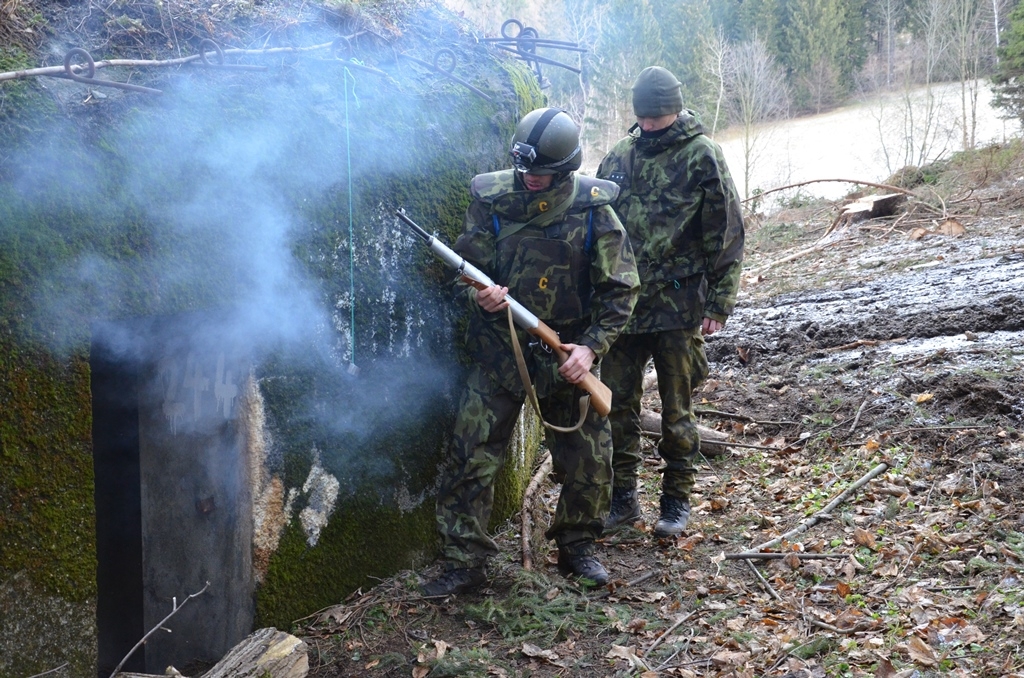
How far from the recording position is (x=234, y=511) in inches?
159

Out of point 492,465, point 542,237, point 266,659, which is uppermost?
point 542,237

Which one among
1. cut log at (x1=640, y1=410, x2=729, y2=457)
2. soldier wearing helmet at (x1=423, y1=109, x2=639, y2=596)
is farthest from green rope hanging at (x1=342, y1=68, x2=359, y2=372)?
cut log at (x1=640, y1=410, x2=729, y2=457)

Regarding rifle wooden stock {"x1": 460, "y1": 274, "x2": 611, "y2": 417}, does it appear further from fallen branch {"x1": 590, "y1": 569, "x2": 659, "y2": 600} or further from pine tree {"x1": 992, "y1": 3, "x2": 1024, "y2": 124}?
pine tree {"x1": 992, "y1": 3, "x2": 1024, "y2": 124}

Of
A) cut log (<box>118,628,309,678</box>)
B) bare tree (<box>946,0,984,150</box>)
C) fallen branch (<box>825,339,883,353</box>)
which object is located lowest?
cut log (<box>118,628,309,678</box>)

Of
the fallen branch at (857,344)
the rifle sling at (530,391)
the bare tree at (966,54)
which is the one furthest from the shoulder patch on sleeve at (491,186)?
the bare tree at (966,54)

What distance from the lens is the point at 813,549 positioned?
4.80 m

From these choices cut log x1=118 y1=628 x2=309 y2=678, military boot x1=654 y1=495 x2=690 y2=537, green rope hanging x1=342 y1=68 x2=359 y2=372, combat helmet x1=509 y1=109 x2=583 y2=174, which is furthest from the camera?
military boot x1=654 y1=495 x2=690 y2=537

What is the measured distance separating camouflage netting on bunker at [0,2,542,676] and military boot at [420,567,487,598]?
0.31 m

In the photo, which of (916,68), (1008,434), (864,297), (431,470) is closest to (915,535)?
(1008,434)

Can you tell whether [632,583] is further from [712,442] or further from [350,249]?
[350,249]

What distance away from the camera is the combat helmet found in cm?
410

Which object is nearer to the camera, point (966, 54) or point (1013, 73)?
point (1013, 73)

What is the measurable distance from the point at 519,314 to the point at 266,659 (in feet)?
5.89

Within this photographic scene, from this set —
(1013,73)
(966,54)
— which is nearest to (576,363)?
(1013,73)
